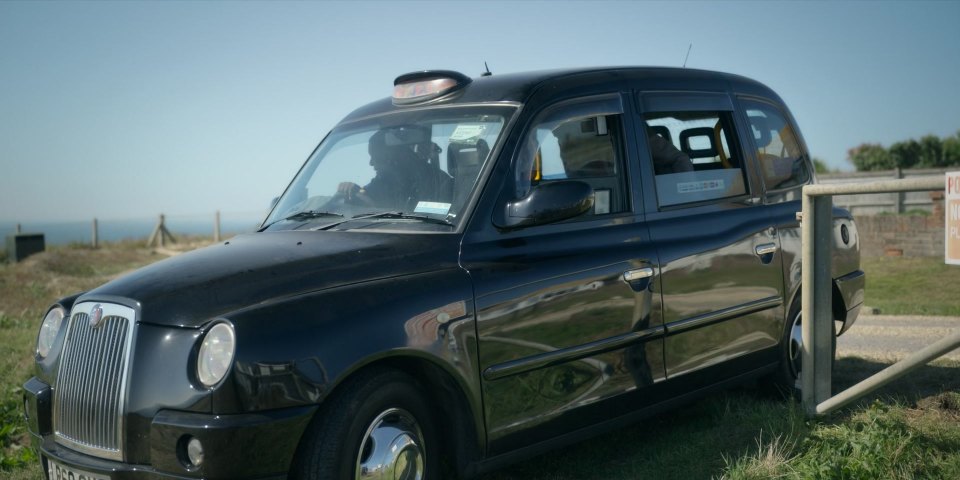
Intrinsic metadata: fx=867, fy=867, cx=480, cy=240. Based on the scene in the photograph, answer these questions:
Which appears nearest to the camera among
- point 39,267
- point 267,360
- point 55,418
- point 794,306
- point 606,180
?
point 267,360

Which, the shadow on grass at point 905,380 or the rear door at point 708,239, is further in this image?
the shadow on grass at point 905,380

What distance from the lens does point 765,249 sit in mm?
5191

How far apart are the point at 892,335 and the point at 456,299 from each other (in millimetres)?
5959

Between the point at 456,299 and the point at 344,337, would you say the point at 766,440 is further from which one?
the point at 344,337

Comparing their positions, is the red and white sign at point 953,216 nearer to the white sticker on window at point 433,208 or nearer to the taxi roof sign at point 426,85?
the white sticker on window at point 433,208

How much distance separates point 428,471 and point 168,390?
1.09m

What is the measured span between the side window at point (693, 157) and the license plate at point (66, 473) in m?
3.03

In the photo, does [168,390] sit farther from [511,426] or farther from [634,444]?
[634,444]

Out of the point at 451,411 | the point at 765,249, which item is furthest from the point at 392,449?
the point at 765,249

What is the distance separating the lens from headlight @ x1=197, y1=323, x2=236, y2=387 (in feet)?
9.84

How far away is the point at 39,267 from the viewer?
58.2ft

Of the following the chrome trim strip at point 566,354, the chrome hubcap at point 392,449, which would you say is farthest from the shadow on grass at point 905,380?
the chrome hubcap at point 392,449

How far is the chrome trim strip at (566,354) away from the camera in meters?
3.72

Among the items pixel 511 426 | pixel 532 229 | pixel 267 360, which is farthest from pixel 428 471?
pixel 532 229
